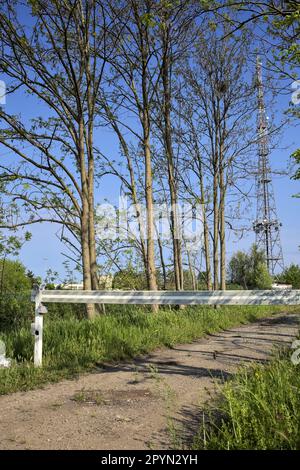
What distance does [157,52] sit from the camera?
13.2 metres

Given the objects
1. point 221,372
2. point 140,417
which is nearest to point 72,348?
point 221,372

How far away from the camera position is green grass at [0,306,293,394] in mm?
5992

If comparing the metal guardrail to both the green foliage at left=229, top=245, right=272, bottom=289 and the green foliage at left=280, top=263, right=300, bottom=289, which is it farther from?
the green foliage at left=280, top=263, right=300, bottom=289

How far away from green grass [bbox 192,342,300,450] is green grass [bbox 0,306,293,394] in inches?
98.8

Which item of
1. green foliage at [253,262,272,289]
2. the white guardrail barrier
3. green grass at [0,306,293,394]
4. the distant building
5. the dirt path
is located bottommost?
the dirt path

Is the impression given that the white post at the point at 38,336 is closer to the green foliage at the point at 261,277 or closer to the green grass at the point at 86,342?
the green grass at the point at 86,342

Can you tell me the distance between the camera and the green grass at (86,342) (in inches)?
236

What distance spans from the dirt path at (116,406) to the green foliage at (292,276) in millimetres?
40164

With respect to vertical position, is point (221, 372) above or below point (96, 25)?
below

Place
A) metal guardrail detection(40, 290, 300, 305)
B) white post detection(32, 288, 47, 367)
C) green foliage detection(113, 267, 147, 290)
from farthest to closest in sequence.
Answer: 1. green foliage detection(113, 267, 147, 290)
2. white post detection(32, 288, 47, 367)
3. metal guardrail detection(40, 290, 300, 305)

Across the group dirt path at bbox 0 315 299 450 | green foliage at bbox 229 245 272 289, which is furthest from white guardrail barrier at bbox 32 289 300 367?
green foliage at bbox 229 245 272 289

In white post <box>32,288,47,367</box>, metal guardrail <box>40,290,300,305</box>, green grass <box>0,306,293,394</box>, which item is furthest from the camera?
white post <box>32,288,47,367</box>
